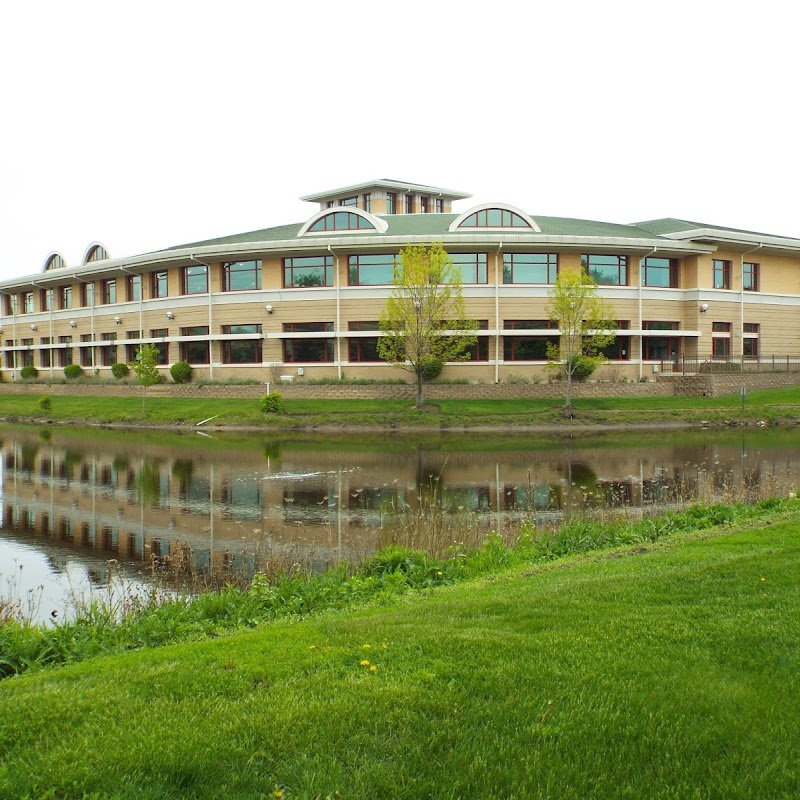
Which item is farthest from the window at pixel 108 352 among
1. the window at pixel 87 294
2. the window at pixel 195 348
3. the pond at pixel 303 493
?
the pond at pixel 303 493

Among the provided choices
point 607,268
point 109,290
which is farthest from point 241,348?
point 607,268

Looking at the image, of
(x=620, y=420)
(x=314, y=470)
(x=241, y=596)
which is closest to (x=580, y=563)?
(x=241, y=596)

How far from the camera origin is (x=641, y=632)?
18.9 ft

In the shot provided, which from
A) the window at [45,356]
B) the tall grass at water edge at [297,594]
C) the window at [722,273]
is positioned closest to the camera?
the tall grass at water edge at [297,594]

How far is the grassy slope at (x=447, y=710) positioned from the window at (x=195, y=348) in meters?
43.0

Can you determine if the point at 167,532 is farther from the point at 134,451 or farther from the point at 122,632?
the point at 134,451

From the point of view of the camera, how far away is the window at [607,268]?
4484 centimetres

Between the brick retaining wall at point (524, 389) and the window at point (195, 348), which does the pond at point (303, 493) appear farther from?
the window at point (195, 348)

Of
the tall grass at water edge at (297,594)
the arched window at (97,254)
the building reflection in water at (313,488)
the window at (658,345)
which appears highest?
the arched window at (97,254)

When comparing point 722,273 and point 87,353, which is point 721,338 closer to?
point 722,273

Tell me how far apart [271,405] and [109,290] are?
83.4 feet

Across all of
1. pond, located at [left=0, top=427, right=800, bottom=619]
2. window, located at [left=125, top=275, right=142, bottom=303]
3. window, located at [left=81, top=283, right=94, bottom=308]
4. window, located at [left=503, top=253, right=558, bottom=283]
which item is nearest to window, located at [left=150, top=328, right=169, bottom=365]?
window, located at [left=125, top=275, right=142, bottom=303]

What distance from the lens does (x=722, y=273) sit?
47656mm

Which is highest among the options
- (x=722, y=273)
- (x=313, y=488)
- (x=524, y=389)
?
(x=722, y=273)
